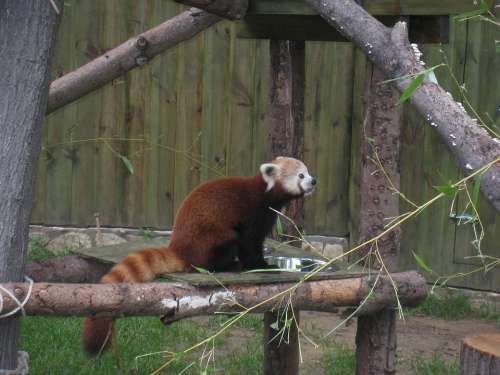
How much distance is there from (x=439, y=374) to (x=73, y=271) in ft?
6.51

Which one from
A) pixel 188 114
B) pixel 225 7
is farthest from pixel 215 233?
pixel 188 114

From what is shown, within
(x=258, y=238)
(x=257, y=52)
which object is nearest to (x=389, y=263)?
(x=258, y=238)

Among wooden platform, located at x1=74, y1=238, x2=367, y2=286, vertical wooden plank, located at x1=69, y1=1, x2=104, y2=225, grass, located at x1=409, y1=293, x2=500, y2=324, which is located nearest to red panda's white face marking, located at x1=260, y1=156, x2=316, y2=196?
wooden platform, located at x1=74, y1=238, x2=367, y2=286

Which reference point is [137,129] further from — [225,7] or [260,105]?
[225,7]

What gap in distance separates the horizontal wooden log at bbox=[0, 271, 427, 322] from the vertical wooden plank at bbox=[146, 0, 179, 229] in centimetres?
314

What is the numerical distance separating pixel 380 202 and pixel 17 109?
5.80 ft

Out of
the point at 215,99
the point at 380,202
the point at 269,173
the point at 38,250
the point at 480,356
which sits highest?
the point at 215,99

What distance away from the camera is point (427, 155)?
20.6 ft

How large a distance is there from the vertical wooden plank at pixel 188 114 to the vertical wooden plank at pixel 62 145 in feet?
2.75

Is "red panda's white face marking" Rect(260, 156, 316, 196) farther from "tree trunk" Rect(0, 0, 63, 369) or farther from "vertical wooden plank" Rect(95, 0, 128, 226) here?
"vertical wooden plank" Rect(95, 0, 128, 226)

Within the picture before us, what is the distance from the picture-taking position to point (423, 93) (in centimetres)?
276

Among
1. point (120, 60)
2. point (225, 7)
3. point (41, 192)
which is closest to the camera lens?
point (225, 7)

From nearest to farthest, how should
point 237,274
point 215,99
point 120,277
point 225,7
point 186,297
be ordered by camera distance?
point 186,297
point 120,277
point 237,274
point 225,7
point 215,99

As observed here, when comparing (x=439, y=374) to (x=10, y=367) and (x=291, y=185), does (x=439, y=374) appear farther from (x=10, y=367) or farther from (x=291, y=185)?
(x=10, y=367)
